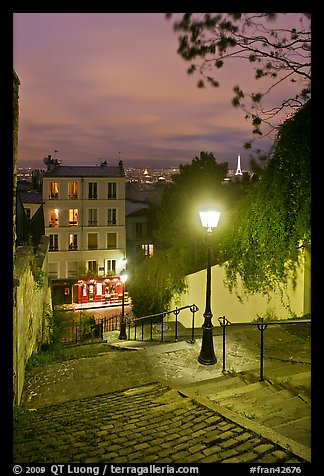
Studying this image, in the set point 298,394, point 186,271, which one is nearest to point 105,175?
point 186,271

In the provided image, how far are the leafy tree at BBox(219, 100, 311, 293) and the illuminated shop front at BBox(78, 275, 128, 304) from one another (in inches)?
710

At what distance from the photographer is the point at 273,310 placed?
33.2 ft

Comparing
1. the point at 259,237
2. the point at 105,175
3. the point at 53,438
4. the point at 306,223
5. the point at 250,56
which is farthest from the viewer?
the point at 105,175

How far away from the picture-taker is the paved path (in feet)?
12.1

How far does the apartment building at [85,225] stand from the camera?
Result: 27531 mm

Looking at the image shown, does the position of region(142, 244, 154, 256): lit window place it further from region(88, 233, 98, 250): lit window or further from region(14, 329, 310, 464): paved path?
region(14, 329, 310, 464): paved path

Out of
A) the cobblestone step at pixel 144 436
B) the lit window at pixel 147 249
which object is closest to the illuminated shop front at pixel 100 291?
the lit window at pixel 147 249

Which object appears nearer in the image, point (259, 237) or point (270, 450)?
point (270, 450)

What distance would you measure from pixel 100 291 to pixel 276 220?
21232mm

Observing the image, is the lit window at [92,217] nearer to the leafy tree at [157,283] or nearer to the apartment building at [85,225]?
the apartment building at [85,225]

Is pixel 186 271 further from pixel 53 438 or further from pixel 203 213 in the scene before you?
pixel 53 438

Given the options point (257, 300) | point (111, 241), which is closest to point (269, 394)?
point (257, 300)

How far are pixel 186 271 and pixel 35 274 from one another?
296 inches

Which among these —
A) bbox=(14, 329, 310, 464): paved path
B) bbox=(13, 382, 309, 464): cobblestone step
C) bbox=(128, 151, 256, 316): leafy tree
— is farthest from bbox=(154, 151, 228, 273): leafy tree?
bbox=(13, 382, 309, 464): cobblestone step
